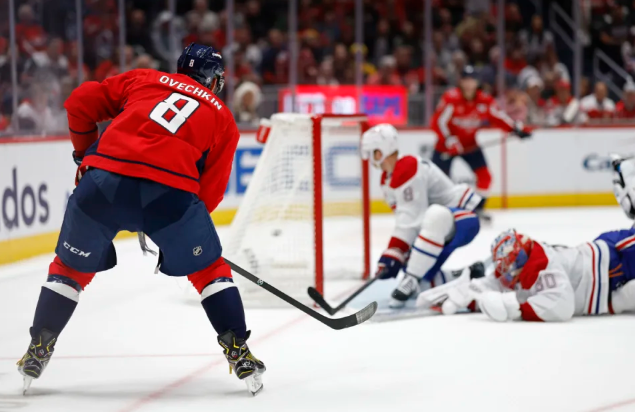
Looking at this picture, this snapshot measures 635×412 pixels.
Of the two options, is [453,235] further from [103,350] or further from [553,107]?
[553,107]

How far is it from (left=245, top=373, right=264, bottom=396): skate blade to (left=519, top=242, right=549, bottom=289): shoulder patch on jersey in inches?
58.2

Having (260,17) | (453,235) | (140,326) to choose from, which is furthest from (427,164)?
(260,17)

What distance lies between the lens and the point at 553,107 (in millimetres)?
10125

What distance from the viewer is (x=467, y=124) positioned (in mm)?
8680

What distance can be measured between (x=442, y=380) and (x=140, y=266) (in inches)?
135

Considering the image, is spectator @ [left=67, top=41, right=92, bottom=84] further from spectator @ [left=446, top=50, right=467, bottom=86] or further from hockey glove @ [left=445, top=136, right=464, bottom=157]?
spectator @ [left=446, top=50, right=467, bottom=86]

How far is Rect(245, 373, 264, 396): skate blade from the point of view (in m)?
3.08

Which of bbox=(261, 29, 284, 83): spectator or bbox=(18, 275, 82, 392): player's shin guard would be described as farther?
bbox=(261, 29, 284, 83): spectator

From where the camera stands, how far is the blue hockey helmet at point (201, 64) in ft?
10.4

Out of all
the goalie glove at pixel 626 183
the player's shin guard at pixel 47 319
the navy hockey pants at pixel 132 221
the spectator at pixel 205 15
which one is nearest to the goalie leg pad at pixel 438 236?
the goalie glove at pixel 626 183

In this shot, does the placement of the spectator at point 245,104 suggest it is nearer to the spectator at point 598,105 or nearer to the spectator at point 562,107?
the spectator at point 562,107

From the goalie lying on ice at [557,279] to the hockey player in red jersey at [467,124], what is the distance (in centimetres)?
435

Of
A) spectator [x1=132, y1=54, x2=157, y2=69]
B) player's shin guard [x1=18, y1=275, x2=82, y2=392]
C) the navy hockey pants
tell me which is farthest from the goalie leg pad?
spectator [x1=132, y1=54, x2=157, y2=69]

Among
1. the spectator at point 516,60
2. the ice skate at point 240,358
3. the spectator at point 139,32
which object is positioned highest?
the spectator at point 139,32
